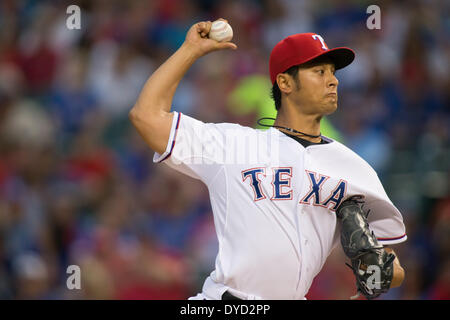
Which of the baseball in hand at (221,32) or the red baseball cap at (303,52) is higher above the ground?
the baseball in hand at (221,32)

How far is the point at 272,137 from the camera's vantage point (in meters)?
3.27

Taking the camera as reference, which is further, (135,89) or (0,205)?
(135,89)

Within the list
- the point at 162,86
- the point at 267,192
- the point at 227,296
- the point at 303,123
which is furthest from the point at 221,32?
the point at 227,296

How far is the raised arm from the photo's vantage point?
302 centimetres

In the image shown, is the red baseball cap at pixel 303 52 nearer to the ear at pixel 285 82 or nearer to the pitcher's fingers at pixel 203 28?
the ear at pixel 285 82

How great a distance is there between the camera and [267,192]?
10.1 ft

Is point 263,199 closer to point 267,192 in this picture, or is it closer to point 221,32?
point 267,192

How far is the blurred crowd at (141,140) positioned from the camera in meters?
5.38

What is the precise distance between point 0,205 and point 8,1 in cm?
328

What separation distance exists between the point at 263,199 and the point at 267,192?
0.12 feet

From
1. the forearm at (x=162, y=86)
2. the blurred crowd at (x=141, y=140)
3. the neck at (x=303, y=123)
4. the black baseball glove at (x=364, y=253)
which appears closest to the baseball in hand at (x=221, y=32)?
the forearm at (x=162, y=86)

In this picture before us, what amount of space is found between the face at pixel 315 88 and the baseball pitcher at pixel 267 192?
13 mm
